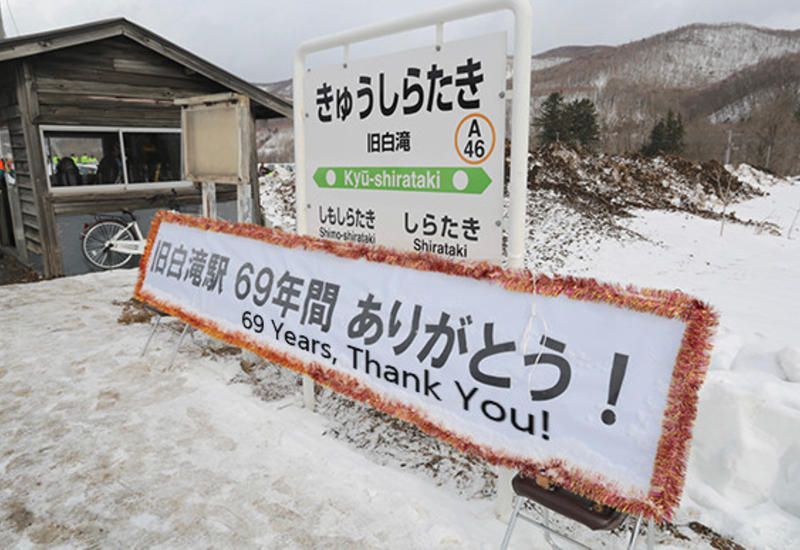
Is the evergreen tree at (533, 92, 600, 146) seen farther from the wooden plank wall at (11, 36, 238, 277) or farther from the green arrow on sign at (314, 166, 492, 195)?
the green arrow on sign at (314, 166, 492, 195)

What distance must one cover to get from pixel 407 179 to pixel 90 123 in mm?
7948

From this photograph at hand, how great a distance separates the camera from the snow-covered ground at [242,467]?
279cm

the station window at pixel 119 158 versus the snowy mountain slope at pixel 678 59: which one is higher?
the snowy mountain slope at pixel 678 59

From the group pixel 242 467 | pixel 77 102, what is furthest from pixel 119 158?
pixel 242 467

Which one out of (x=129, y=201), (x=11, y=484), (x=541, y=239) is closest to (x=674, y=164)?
(x=541, y=239)

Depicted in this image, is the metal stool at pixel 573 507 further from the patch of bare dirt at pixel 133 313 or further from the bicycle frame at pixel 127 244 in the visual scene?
the bicycle frame at pixel 127 244

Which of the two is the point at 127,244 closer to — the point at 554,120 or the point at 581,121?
the point at 554,120

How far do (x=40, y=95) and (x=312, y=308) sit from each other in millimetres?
7615

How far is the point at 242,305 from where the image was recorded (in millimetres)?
4270

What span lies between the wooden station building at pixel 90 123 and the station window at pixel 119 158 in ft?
0.06

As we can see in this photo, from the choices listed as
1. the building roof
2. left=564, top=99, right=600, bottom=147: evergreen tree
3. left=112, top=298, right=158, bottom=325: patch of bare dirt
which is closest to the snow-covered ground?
left=112, top=298, right=158, bottom=325: patch of bare dirt

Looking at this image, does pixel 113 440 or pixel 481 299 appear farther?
pixel 113 440

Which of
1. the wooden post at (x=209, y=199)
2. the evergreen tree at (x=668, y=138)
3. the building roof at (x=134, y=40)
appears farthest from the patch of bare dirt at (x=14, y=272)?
the evergreen tree at (x=668, y=138)

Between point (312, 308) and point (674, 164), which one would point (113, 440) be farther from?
point (674, 164)
